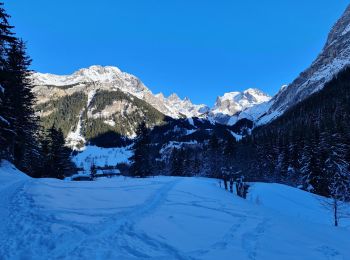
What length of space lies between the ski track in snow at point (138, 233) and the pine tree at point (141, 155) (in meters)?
45.5

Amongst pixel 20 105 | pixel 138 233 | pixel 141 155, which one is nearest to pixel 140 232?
pixel 138 233

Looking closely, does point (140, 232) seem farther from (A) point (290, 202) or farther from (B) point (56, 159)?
(B) point (56, 159)

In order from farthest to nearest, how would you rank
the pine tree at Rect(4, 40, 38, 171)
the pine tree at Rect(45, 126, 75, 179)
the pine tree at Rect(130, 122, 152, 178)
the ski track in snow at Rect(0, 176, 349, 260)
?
the pine tree at Rect(130, 122, 152, 178), the pine tree at Rect(45, 126, 75, 179), the pine tree at Rect(4, 40, 38, 171), the ski track in snow at Rect(0, 176, 349, 260)

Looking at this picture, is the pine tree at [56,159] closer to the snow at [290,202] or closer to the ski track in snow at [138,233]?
the snow at [290,202]

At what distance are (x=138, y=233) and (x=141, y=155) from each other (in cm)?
5275

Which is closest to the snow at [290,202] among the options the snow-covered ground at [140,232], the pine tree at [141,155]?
the snow-covered ground at [140,232]

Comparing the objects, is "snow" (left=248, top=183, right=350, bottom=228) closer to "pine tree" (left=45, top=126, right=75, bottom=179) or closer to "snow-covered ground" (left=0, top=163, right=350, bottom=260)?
"snow-covered ground" (left=0, top=163, right=350, bottom=260)

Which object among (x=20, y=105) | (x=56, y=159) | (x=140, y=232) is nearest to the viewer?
(x=140, y=232)

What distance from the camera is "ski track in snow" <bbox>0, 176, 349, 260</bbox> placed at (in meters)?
9.52

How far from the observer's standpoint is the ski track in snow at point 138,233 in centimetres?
952

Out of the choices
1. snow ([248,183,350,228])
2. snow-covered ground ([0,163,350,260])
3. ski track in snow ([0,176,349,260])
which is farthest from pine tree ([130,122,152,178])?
ski track in snow ([0,176,349,260])

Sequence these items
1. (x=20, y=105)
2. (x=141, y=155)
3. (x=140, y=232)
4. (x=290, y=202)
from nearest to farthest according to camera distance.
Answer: (x=140, y=232)
(x=20, y=105)
(x=290, y=202)
(x=141, y=155)

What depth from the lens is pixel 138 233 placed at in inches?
462

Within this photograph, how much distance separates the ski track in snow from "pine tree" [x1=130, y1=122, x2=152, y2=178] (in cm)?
4551
